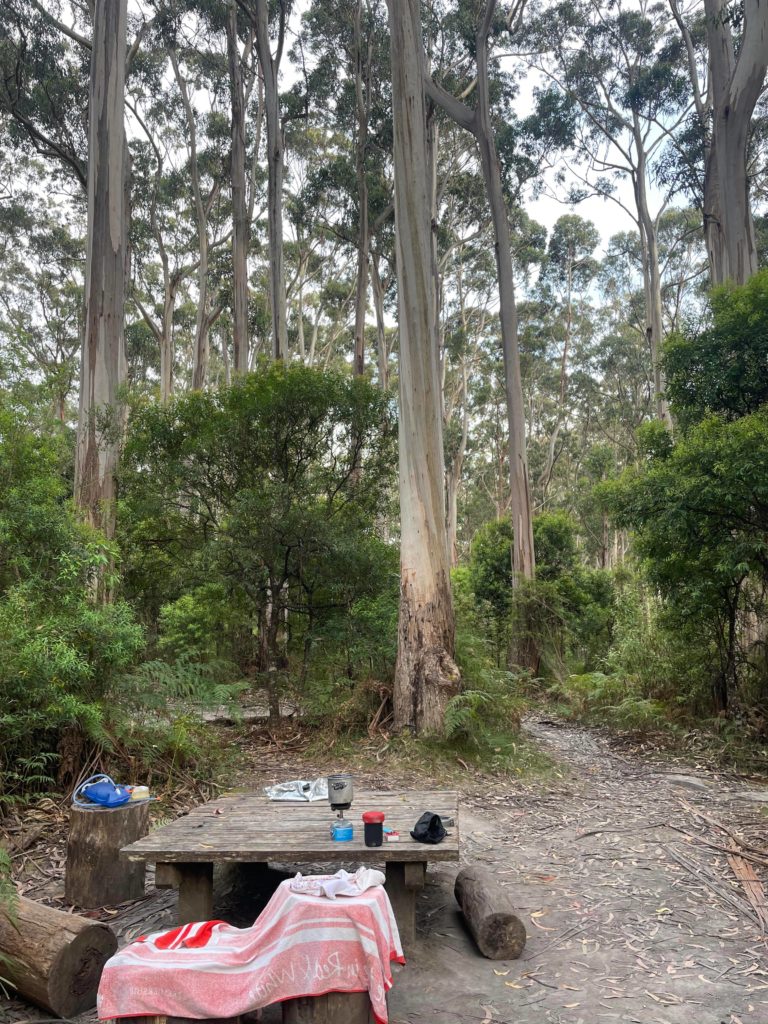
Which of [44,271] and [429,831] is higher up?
[44,271]

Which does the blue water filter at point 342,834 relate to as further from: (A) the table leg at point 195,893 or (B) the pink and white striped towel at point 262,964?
(B) the pink and white striped towel at point 262,964

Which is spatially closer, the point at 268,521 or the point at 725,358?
the point at 725,358

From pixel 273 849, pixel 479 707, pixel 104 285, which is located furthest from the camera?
pixel 104 285

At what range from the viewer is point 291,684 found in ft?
31.6

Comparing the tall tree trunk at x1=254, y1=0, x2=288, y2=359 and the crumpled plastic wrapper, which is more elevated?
→ the tall tree trunk at x1=254, y1=0, x2=288, y2=359

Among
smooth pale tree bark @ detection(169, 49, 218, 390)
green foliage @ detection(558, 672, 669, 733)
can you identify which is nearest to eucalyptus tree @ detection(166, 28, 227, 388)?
smooth pale tree bark @ detection(169, 49, 218, 390)

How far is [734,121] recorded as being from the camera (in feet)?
40.5

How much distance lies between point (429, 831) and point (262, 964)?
111cm

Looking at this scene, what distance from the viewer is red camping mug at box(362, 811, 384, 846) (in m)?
3.45

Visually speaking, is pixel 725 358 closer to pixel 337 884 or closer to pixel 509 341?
pixel 509 341

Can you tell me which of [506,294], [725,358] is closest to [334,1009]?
[725,358]

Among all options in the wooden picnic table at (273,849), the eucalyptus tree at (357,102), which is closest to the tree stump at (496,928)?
the wooden picnic table at (273,849)

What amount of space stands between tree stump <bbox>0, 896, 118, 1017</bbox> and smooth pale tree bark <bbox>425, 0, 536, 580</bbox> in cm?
Result: 1252

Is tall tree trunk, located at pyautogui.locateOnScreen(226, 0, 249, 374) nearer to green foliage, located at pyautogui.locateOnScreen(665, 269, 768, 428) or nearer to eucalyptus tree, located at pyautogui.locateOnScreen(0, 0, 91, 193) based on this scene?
eucalyptus tree, located at pyautogui.locateOnScreen(0, 0, 91, 193)
